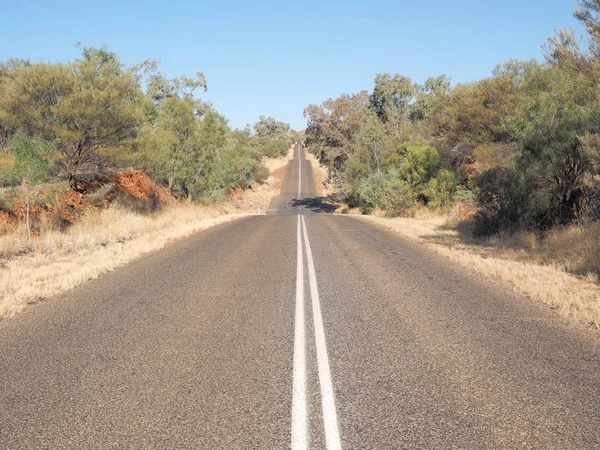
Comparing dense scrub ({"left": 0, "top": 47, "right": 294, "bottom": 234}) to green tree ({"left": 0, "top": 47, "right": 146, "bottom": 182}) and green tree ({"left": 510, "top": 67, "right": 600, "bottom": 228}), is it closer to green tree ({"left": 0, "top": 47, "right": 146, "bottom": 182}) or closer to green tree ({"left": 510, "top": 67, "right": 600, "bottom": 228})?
green tree ({"left": 0, "top": 47, "right": 146, "bottom": 182})

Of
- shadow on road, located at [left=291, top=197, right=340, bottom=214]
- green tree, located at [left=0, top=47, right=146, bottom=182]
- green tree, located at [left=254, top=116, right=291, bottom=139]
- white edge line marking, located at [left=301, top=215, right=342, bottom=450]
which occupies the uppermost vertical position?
green tree, located at [left=254, top=116, right=291, bottom=139]

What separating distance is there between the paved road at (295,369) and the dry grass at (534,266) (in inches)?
21.7

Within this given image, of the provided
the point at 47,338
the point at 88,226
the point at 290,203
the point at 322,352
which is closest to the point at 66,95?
the point at 88,226

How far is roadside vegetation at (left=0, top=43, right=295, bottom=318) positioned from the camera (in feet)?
36.0

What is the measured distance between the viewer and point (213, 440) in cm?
312

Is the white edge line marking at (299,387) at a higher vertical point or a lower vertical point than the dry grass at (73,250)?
lower

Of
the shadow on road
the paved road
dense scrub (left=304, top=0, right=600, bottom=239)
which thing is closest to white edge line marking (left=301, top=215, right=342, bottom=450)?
the paved road

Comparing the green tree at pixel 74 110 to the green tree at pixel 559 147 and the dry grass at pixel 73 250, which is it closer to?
the dry grass at pixel 73 250

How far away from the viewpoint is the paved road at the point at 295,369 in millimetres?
3240

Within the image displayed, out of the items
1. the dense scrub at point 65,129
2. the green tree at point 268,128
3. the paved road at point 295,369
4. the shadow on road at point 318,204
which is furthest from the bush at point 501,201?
the green tree at point 268,128

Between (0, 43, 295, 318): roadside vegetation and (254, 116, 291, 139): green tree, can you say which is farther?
(254, 116, 291, 139): green tree

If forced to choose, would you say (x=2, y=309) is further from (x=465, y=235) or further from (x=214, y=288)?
(x=465, y=235)

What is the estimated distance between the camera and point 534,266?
9.98 m

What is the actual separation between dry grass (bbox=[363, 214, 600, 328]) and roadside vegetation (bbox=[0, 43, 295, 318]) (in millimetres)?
8076
